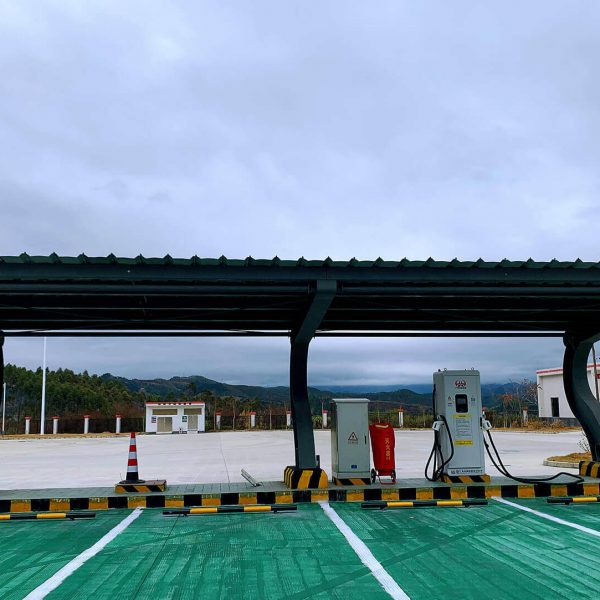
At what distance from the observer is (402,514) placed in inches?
364

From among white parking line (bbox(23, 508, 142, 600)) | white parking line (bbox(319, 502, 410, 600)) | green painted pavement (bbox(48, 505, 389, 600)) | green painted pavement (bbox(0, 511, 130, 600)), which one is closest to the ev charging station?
white parking line (bbox(319, 502, 410, 600))

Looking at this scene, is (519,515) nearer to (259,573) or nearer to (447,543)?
(447,543)

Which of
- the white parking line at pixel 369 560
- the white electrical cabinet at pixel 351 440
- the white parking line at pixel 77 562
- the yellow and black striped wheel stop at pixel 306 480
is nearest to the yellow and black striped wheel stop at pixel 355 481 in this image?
the white electrical cabinet at pixel 351 440

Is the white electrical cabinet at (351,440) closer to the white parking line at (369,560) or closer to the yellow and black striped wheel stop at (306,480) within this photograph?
the yellow and black striped wheel stop at (306,480)

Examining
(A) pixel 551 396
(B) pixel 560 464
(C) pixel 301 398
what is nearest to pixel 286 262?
(C) pixel 301 398

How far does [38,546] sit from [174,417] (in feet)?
116

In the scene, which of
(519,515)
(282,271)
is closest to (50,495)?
(282,271)

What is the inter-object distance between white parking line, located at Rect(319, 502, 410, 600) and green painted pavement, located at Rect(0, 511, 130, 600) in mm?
3024

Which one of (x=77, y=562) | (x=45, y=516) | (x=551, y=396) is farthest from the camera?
(x=551, y=396)

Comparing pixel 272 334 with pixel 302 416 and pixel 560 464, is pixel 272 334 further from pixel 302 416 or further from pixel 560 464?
pixel 560 464

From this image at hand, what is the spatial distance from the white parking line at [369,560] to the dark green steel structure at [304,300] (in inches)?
83.9

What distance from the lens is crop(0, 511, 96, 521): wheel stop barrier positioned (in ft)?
29.1

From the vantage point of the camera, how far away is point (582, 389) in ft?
38.4

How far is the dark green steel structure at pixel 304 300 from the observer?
8.86 meters
